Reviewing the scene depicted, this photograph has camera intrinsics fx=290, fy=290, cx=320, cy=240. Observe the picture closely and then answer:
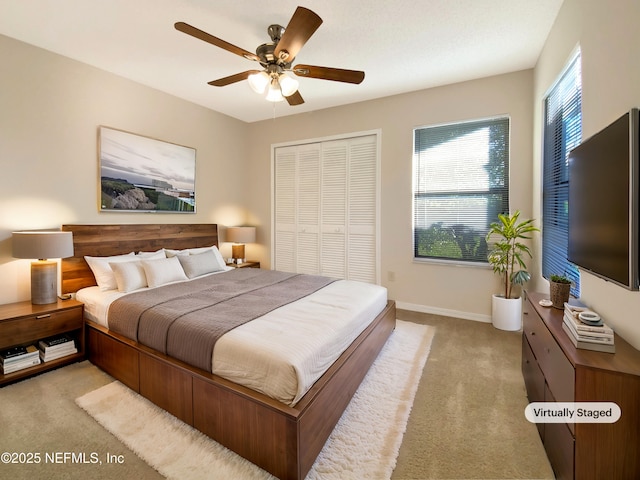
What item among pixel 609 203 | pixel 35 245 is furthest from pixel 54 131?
pixel 609 203

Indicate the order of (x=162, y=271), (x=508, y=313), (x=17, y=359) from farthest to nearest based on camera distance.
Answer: (x=508, y=313)
(x=162, y=271)
(x=17, y=359)

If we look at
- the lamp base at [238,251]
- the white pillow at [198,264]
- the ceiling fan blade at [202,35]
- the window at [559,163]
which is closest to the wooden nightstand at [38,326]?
the white pillow at [198,264]

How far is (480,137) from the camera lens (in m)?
3.62

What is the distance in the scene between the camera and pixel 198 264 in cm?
357

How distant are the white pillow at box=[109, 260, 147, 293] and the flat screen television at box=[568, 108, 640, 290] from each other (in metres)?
3.52

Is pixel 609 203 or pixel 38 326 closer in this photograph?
pixel 609 203

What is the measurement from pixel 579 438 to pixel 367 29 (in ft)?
10.1

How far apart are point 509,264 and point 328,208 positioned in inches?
100

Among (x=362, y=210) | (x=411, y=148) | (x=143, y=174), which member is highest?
(x=411, y=148)

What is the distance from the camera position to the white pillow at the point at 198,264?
138 inches

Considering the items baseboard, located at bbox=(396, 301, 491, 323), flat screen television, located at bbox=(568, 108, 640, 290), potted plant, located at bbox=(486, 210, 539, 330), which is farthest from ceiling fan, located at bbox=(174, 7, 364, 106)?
baseboard, located at bbox=(396, 301, 491, 323)

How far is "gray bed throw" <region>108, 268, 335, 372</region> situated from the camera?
1903 millimetres

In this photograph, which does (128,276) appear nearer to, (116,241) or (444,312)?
(116,241)

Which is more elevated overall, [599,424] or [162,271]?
[162,271]
